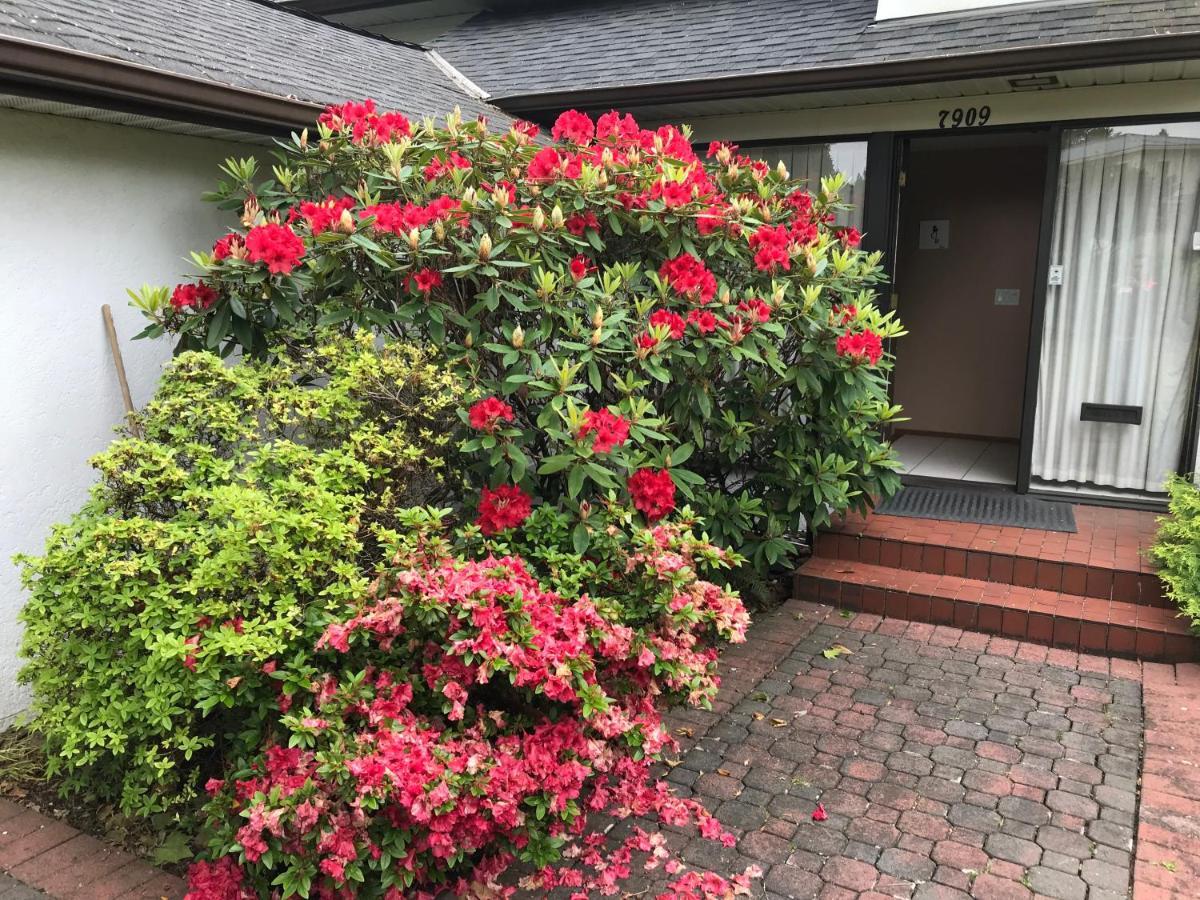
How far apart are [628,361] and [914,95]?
11.3ft

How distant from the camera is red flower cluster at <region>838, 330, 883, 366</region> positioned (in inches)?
178

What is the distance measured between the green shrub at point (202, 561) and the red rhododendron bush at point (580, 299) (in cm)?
40

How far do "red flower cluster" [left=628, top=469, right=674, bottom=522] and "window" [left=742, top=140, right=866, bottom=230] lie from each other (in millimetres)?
3474

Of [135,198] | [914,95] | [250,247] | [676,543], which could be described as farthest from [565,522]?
[914,95]

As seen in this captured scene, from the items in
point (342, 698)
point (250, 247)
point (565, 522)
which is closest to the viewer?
point (342, 698)

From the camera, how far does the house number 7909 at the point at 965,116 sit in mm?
5867

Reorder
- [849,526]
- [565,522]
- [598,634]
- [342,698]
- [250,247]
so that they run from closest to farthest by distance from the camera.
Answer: [342,698], [598,634], [565,522], [250,247], [849,526]

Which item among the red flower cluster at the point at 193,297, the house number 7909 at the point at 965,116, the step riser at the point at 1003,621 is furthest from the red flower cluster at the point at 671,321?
the house number 7909 at the point at 965,116

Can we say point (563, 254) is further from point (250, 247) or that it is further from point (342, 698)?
point (342, 698)

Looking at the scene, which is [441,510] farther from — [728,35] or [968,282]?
[968,282]

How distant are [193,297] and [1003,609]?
4.40 metres

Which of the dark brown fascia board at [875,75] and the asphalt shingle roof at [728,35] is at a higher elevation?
the asphalt shingle roof at [728,35]

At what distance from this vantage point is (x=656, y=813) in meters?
3.31

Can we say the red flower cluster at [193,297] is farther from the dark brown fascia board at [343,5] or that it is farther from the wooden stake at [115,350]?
the dark brown fascia board at [343,5]
